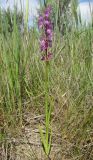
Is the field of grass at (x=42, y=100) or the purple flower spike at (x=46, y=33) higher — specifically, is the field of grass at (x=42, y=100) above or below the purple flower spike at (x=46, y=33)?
below

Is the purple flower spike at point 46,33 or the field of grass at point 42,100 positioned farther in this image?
the field of grass at point 42,100

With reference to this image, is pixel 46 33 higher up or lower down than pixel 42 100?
higher up

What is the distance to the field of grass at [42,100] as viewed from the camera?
185 centimetres

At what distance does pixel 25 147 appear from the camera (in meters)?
1.89

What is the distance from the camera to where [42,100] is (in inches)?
84.3


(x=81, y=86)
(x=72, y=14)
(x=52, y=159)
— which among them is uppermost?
(x=72, y=14)

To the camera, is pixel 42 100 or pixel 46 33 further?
pixel 42 100

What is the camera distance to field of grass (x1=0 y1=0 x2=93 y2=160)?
1.85m

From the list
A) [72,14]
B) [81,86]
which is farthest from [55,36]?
[81,86]

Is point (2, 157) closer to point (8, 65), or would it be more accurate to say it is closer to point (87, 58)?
point (8, 65)

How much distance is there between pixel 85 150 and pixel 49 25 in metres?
0.58

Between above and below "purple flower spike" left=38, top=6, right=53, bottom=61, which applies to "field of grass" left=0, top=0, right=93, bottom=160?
below

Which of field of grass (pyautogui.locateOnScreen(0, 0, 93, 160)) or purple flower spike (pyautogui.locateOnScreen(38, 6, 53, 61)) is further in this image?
field of grass (pyautogui.locateOnScreen(0, 0, 93, 160))

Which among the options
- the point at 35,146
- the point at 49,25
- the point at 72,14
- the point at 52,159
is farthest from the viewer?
the point at 72,14
